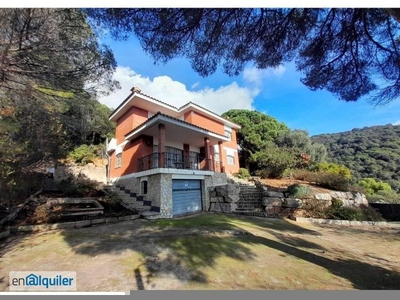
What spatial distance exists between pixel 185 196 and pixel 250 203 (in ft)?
11.1

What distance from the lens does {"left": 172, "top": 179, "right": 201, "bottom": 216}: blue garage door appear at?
371 inches

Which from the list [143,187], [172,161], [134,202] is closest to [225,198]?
[172,161]

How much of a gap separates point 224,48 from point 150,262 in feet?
15.7

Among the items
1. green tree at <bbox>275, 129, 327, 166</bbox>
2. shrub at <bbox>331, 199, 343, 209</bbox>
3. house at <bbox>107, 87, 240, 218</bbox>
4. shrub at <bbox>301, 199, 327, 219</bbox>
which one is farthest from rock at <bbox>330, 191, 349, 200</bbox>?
green tree at <bbox>275, 129, 327, 166</bbox>

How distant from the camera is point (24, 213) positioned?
6.62m

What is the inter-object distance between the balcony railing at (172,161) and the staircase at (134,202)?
149cm

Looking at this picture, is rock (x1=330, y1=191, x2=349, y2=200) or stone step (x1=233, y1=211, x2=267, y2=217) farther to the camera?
rock (x1=330, y1=191, x2=349, y2=200)

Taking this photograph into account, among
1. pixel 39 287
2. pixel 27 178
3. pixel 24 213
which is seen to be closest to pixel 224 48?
pixel 39 287

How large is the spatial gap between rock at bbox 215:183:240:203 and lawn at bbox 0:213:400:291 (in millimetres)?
4698

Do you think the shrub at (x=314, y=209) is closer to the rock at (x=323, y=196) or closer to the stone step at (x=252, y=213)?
the rock at (x=323, y=196)

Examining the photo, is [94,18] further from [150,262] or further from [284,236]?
[284,236]

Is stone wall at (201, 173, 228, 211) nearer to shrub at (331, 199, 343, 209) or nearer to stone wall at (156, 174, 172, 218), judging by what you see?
stone wall at (156, 174, 172, 218)

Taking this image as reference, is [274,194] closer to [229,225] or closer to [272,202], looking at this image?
[272,202]

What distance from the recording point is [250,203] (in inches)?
403
